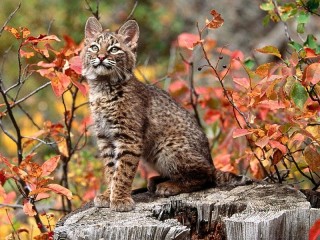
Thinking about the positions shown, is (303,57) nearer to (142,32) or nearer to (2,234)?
(2,234)

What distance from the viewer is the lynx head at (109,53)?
4.92m

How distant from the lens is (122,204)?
4457 millimetres

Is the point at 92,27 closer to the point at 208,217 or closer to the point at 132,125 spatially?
the point at 132,125

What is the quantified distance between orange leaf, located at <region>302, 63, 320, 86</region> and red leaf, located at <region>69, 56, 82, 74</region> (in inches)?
64.8

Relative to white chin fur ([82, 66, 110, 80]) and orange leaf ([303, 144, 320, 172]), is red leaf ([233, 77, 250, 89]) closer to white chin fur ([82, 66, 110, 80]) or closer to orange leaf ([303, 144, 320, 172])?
orange leaf ([303, 144, 320, 172])

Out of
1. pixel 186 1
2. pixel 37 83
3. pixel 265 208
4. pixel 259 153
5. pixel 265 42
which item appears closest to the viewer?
pixel 265 208

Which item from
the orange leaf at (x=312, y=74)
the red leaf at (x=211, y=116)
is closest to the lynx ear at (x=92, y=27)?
the red leaf at (x=211, y=116)

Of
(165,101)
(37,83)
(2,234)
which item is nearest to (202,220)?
(165,101)

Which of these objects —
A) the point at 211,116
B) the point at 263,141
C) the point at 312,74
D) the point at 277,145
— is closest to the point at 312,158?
the point at 277,145

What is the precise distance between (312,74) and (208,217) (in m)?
1.13

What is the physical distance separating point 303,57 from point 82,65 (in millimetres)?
1602

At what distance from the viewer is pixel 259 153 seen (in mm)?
5223

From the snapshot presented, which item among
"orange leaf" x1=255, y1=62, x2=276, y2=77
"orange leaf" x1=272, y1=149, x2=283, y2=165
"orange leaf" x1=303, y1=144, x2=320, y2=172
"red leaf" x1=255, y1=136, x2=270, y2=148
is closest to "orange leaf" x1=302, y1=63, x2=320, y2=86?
"orange leaf" x1=255, y1=62, x2=276, y2=77

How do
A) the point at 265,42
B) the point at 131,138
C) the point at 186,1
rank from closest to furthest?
the point at 131,138 → the point at 265,42 → the point at 186,1
